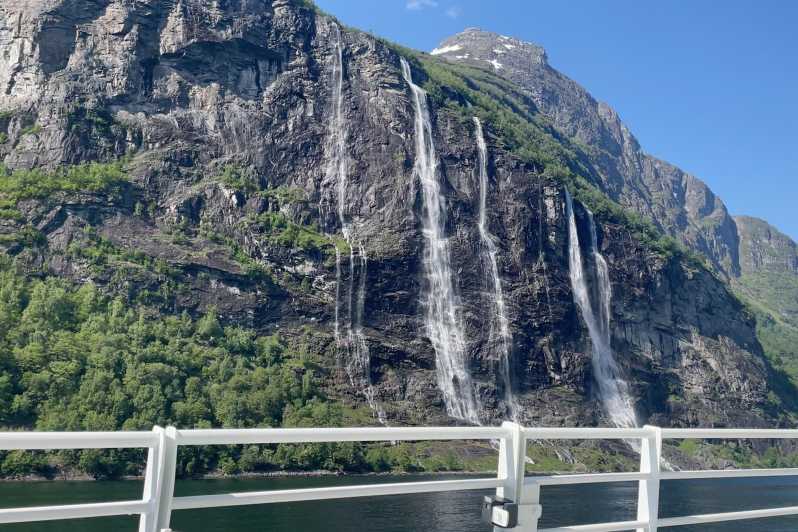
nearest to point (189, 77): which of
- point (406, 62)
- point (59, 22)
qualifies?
point (59, 22)

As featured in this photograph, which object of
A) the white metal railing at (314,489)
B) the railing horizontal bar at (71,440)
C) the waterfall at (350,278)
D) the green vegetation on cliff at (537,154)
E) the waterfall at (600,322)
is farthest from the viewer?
the green vegetation on cliff at (537,154)

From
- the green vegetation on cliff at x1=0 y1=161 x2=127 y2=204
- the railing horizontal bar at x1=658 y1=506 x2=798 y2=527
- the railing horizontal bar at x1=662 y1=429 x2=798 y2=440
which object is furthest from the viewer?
the green vegetation on cliff at x1=0 y1=161 x2=127 y2=204

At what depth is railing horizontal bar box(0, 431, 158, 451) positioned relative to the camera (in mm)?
3777

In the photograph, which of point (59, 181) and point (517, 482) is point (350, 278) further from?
point (517, 482)

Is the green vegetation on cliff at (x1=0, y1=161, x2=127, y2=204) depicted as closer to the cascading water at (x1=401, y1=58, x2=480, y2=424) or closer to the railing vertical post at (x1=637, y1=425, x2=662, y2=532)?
the cascading water at (x1=401, y1=58, x2=480, y2=424)

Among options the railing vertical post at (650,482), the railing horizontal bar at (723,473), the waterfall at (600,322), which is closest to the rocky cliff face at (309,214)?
the waterfall at (600,322)

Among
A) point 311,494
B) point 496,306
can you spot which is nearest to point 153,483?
point 311,494

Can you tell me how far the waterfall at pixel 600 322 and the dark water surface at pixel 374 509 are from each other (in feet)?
80.1

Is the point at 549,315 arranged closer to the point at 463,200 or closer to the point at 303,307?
the point at 463,200

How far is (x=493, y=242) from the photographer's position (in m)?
90.2

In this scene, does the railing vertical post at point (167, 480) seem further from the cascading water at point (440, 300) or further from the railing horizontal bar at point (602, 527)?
the cascading water at point (440, 300)

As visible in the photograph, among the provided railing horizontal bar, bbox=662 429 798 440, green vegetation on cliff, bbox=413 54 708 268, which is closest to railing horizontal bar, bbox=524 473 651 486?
railing horizontal bar, bbox=662 429 798 440

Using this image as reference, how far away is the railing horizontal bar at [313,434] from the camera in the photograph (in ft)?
14.4

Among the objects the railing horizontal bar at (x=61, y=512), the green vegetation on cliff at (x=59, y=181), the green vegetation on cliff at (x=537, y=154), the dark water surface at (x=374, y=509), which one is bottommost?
the dark water surface at (x=374, y=509)
